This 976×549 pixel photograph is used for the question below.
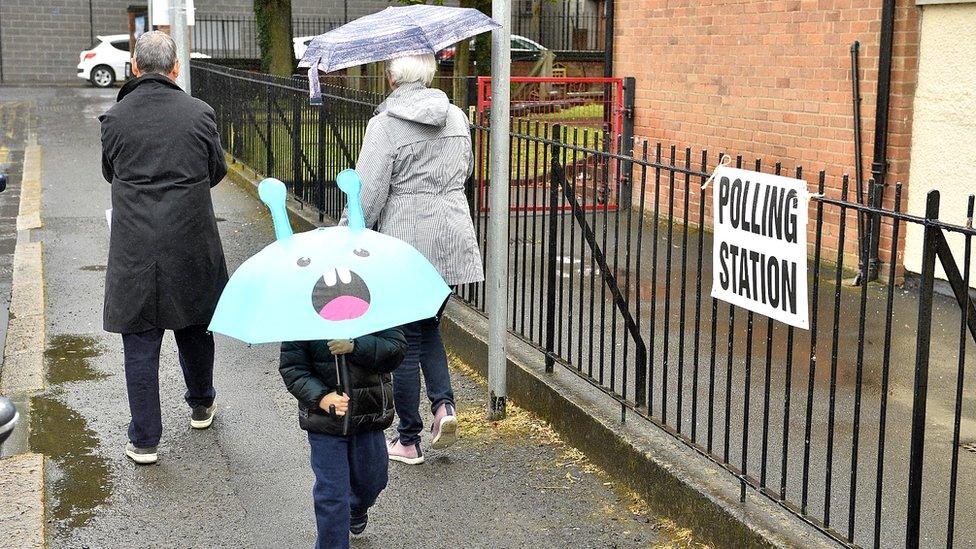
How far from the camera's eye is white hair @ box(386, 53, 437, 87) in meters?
Result: 4.94

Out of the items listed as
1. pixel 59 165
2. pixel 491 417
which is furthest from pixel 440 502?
pixel 59 165

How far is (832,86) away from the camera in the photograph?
353 inches

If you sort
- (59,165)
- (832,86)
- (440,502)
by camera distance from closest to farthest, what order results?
(440,502) → (832,86) → (59,165)

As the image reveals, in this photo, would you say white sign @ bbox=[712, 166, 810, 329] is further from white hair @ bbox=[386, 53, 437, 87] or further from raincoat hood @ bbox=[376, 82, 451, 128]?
white hair @ bbox=[386, 53, 437, 87]

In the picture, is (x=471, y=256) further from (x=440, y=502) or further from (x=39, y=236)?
(x=39, y=236)

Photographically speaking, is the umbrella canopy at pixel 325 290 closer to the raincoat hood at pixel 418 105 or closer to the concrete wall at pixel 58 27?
the raincoat hood at pixel 418 105

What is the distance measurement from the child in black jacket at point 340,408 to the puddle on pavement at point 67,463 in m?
1.25

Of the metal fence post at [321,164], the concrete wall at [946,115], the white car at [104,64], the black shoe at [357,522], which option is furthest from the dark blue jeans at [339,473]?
the white car at [104,64]

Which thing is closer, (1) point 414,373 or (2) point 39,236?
(1) point 414,373

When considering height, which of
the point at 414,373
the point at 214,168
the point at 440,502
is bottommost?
the point at 440,502

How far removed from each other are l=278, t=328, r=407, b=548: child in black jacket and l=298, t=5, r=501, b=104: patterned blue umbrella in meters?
1.39

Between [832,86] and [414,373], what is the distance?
511 centimetres

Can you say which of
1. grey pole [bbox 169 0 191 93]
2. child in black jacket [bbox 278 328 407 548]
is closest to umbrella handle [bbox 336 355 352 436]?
child in black jacket [bbox 278 328 407 548]

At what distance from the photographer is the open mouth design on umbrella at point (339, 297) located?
11.5 feet
